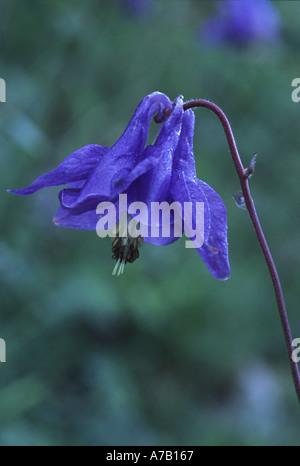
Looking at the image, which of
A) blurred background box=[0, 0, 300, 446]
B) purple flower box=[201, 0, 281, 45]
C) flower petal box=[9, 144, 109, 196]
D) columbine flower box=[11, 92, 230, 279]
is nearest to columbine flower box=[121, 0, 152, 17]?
blurred background box=[0, 0, 300, 446]

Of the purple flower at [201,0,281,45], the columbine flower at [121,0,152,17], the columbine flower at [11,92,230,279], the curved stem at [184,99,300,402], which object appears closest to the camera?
the curved stem at [184,99,300,402]

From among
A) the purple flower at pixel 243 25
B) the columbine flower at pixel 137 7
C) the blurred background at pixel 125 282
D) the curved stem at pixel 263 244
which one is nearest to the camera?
the curved stem at pixel 263 244

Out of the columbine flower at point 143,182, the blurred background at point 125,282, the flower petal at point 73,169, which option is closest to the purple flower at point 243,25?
the blurred background at point 125,282

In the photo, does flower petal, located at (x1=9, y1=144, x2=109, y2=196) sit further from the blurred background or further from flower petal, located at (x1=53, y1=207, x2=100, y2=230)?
the blurred background

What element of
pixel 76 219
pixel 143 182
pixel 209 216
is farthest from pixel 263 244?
pixel 76 219

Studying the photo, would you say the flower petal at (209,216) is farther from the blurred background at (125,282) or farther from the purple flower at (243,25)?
the purple flower at (243,25)

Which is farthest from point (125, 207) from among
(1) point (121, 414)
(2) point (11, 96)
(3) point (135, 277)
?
(3) point (135, 277)
